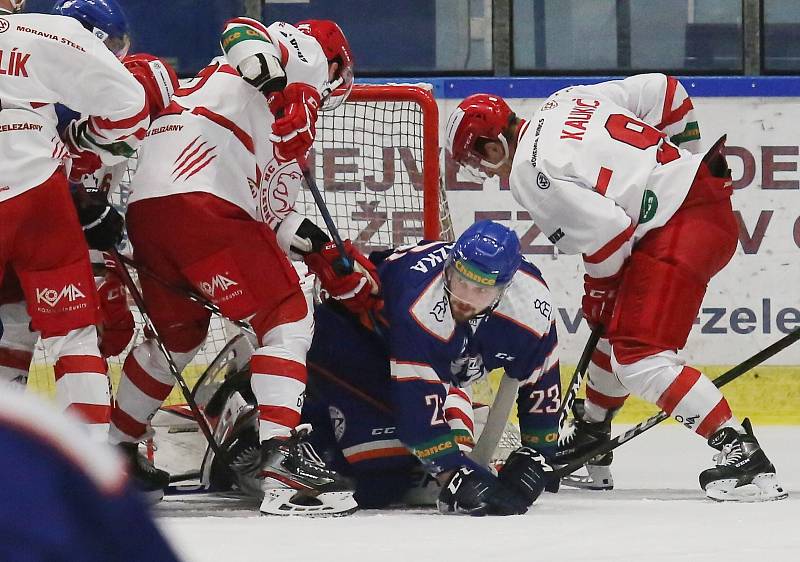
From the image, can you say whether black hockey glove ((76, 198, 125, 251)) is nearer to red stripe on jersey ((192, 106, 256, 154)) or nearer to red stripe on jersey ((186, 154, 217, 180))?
red stripe on jersey ((186, 154, 217, 180))

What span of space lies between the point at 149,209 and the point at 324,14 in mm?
2217

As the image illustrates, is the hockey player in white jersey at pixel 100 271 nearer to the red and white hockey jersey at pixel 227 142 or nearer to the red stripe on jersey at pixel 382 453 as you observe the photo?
the red and white hockey jersey at pixel 227 142

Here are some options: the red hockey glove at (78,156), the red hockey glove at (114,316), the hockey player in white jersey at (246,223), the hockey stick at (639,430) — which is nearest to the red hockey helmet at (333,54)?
the hockey player in white jersey at (246,223)

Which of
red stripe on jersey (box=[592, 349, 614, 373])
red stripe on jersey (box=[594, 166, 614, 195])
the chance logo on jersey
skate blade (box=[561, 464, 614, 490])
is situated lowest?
skate blade (box=[561, 464, 614, 490])

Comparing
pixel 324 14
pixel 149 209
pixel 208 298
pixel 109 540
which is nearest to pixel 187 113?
pixel 149 209

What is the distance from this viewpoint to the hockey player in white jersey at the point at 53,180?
7.66 ft

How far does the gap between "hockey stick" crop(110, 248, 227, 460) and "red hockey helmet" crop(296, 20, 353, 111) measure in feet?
1.84

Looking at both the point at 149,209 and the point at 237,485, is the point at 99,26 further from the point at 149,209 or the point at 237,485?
the point at 237,485

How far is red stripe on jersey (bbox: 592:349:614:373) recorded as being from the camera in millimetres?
3166

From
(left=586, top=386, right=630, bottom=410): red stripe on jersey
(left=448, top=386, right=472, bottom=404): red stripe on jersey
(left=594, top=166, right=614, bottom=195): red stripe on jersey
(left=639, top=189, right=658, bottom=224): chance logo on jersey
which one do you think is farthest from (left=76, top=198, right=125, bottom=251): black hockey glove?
(left=586, top=386, right=630, bottom=410): red stripe on jersey

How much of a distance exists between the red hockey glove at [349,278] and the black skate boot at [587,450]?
70 centimetres

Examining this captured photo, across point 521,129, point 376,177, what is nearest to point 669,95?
point 521,129

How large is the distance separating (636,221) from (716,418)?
469 millimetres

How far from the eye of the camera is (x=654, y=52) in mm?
4734
